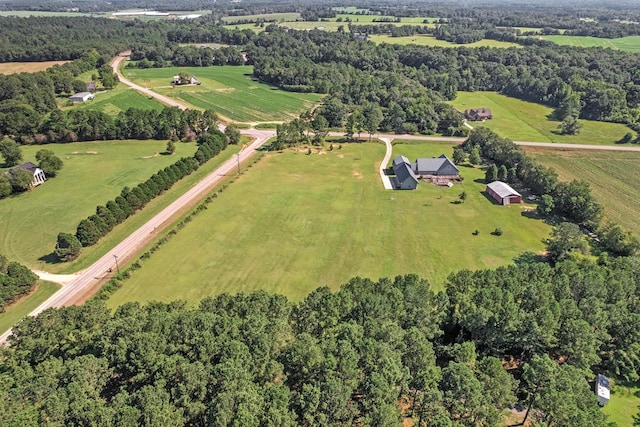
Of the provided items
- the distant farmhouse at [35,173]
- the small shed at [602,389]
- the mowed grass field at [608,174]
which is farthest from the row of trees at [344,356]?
the distant farmhouse at [35,173]

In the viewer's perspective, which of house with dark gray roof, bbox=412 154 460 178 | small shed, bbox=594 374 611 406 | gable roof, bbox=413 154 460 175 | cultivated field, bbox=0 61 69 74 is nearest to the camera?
small shed, bbox=594 374 611 406

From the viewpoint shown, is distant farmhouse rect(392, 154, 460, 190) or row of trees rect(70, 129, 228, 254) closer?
row of trees rect(70, 129, 228, 254)

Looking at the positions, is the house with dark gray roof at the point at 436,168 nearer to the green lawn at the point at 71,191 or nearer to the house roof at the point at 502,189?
the house roof at the point at 502,189

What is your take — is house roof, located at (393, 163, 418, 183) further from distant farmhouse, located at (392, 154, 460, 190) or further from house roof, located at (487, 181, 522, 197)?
house roof, located at (487, 181, 522, 197)

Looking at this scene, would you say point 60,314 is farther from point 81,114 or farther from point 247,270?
point 81,114

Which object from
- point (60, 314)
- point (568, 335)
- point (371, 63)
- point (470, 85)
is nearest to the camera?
point (568, 335)

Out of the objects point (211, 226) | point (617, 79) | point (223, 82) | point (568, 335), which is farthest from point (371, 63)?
point (568, 335)

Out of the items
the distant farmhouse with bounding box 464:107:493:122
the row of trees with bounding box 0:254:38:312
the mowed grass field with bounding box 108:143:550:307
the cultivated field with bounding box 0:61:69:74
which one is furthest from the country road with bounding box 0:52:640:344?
the cultivated field with bounding box 0:61:69:74
